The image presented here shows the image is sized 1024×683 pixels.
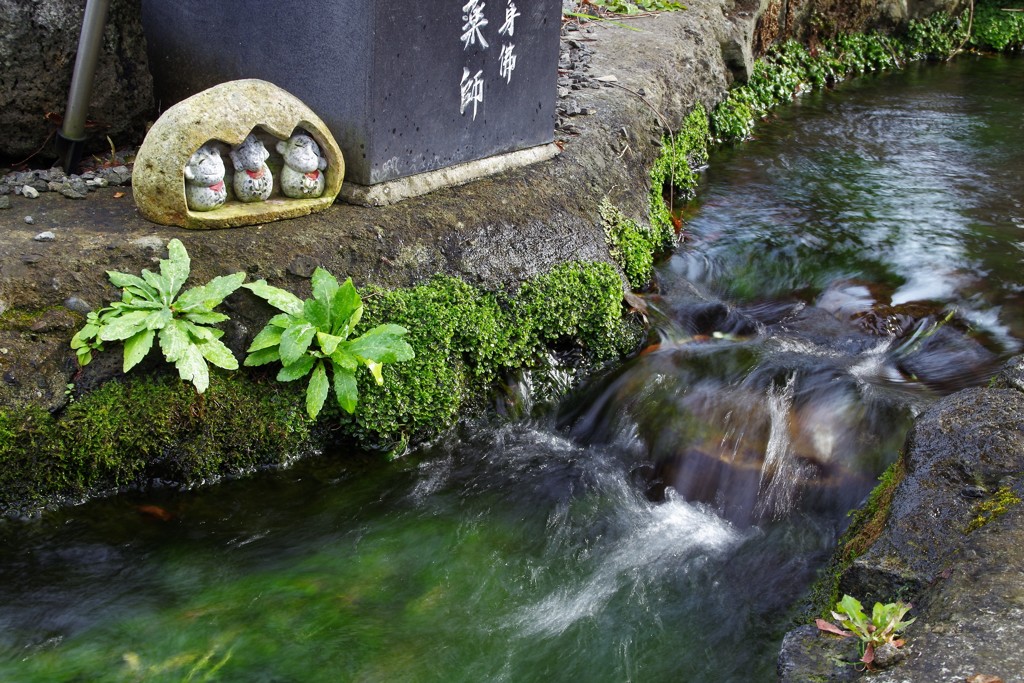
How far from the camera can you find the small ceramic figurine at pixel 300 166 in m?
5.62

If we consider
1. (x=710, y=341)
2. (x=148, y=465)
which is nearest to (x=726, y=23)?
(x=710, y=341)

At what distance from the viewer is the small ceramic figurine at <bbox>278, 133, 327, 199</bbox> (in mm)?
5625

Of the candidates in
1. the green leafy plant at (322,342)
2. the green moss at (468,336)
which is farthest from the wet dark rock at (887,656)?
the green moss at (468,336)

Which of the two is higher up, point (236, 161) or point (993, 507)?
point (236, 161)

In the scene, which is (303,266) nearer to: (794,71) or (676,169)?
(676,169)

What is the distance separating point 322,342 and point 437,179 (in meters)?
1.88

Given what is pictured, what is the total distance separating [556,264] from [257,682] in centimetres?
351

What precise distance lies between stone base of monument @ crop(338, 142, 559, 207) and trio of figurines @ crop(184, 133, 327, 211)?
27 cm

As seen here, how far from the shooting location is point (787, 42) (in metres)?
14.2

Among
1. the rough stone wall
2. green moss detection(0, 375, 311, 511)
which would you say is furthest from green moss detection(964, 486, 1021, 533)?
the rough stone wall

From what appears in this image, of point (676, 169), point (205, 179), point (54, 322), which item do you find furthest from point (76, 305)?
point (676, 169)

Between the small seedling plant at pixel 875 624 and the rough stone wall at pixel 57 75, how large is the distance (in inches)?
238

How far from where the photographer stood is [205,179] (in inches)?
209

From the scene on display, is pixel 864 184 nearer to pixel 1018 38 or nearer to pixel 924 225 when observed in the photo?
pixel 924 225
